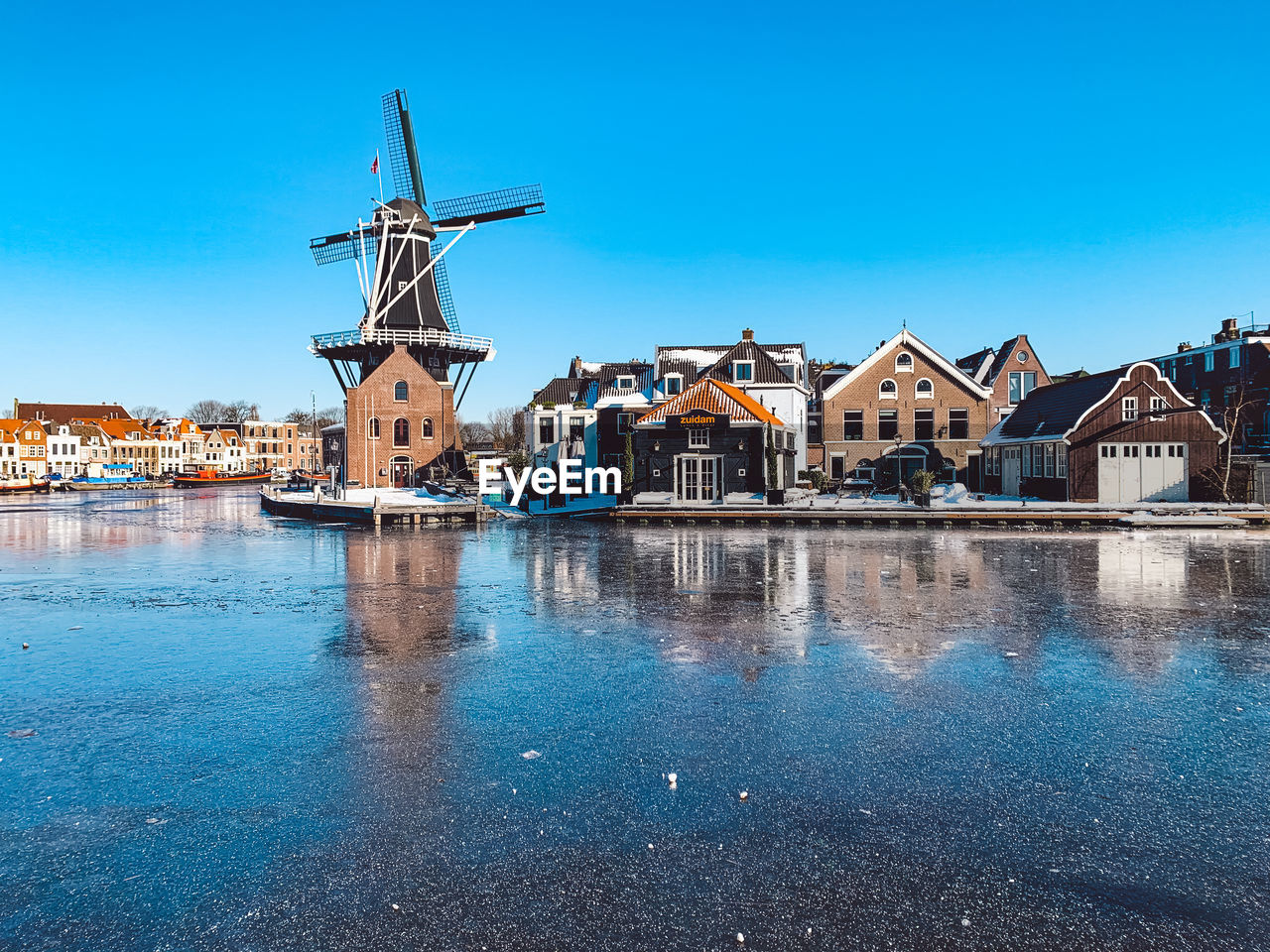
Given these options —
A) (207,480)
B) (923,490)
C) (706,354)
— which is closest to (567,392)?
(706,354)

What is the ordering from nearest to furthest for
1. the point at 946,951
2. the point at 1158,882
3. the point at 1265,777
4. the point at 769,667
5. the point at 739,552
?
the point at 946,951
the point at 1158,882
the point at 1265,777
the point at 769,667
the point at 739,552

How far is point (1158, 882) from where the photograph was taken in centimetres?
477

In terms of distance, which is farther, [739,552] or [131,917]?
[739,552]

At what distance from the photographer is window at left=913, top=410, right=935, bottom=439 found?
4847 centimetres

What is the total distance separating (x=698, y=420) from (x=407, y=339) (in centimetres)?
2559

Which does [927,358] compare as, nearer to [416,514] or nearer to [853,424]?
[853,424]

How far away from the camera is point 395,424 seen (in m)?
53.7

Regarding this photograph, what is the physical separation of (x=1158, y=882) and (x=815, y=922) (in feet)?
7.43

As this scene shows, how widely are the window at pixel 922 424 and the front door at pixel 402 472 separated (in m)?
34.4

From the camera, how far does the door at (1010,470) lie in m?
42.2

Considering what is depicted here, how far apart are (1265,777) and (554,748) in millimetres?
5894

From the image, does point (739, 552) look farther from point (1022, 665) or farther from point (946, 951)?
point (946, 951)

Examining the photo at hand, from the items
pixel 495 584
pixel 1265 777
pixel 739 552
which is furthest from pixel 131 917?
pixel 739 552

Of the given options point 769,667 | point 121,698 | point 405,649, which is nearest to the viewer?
point 121,698
